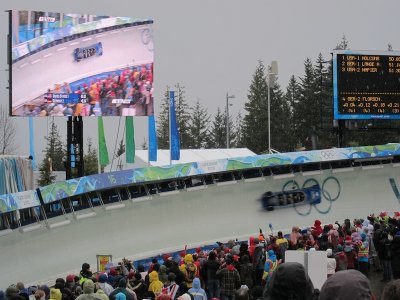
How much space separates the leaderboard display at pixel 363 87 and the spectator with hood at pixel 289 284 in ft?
76.7

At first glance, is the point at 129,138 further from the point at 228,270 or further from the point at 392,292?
the point at 392,292

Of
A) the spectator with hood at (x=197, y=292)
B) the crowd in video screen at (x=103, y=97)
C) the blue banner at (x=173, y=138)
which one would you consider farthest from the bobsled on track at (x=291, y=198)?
the spectator with hood at (x=197, y=292)

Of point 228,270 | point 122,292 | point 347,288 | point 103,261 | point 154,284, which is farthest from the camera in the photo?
point 103,261

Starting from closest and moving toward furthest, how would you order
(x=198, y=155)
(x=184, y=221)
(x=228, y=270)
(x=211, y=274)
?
(x=228, y=270) → (x=211, y=274) → (x=184, y=221) → (x=198, y=155)

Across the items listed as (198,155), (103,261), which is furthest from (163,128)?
(103,261)

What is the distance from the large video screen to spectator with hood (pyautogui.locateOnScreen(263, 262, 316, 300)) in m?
22.7

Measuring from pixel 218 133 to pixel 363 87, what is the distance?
6821 centimetres

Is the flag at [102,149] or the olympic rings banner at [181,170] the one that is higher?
the flag at [102,149]

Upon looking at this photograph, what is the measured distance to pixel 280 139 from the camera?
246ft

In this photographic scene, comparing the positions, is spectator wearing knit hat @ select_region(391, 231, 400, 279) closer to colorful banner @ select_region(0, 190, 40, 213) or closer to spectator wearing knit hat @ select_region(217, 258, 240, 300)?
spectator wearing knit hat @ select_region(217, 258, 240, 300)

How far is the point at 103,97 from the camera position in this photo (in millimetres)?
27047

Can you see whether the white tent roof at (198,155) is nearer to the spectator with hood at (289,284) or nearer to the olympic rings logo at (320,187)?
the olympic rings logo at (320,187)

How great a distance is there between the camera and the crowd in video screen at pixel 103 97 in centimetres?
2592

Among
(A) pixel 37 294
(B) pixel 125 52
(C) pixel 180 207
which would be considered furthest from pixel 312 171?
(A) pixel 37 294
